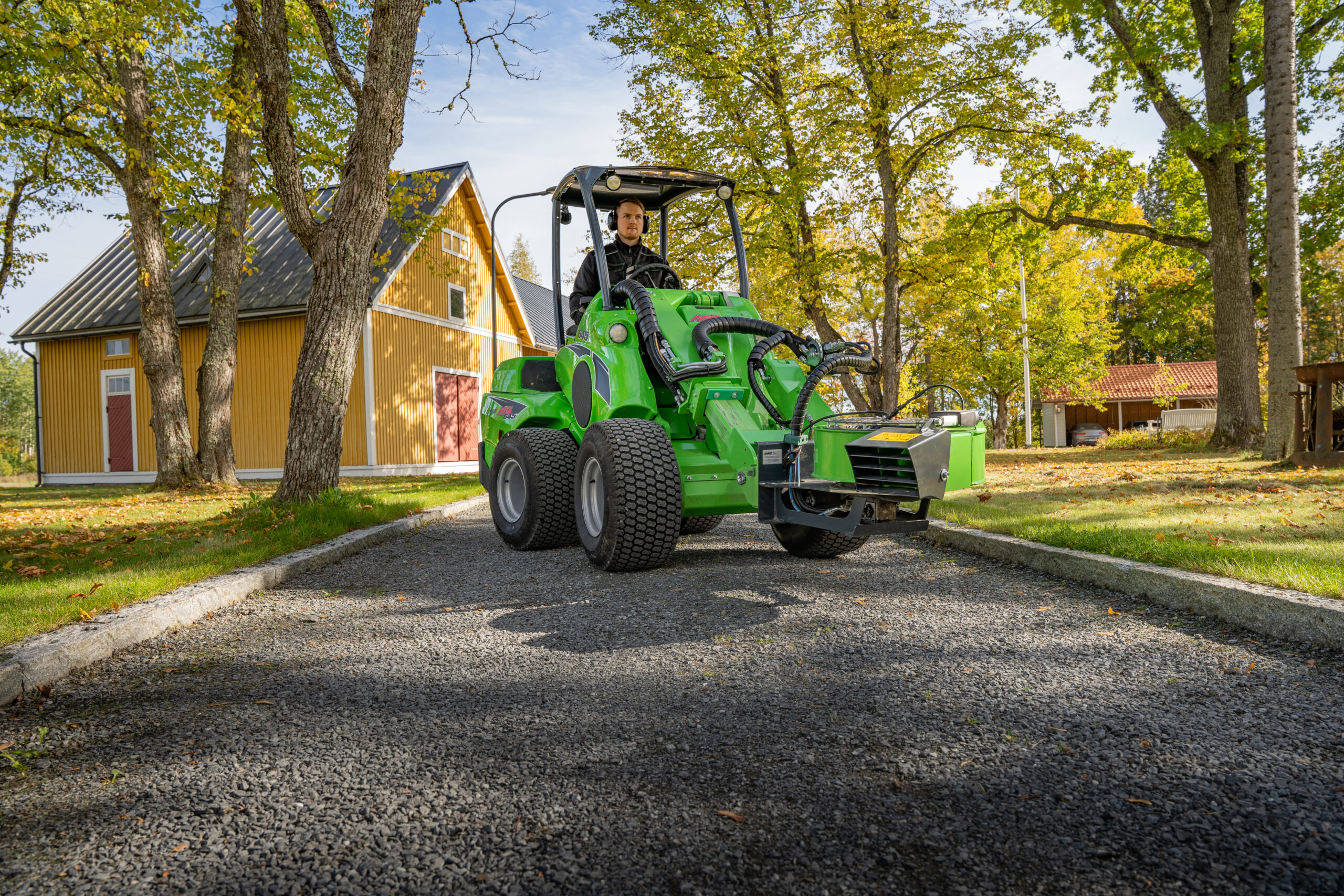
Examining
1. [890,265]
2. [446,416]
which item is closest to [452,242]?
[446,416]

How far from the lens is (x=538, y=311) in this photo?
113 ft

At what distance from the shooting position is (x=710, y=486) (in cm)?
507

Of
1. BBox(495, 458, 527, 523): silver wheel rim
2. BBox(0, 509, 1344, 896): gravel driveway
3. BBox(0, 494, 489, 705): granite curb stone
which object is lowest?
BBox(0, 509, 1344, 896): gravel driveway

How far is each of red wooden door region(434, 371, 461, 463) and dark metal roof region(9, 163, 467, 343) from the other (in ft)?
11.8

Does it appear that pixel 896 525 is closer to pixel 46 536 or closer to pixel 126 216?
pixel 46 536

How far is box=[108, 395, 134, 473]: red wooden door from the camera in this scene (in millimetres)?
21516

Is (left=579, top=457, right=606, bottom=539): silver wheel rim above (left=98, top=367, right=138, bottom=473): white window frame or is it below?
below

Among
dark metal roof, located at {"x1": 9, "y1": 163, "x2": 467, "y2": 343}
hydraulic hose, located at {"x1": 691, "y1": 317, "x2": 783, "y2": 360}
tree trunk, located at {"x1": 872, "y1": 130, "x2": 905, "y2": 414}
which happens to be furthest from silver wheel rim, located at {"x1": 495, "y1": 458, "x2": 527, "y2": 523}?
dark metal roof, located at {"x1": 9, "y1": 163, "x2": 467, "y2": 343}

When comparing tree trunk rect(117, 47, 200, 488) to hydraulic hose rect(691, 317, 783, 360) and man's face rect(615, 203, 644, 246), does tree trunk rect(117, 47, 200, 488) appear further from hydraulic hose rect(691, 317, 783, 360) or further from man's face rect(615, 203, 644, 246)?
hydraulic hose rect(691, 317, 783, 360)

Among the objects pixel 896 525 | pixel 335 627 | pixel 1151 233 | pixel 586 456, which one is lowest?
pixel 335 627

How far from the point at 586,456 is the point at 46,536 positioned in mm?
5479

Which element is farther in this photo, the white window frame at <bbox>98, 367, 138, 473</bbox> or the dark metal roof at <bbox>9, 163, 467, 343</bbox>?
the white window frame at <bbox>98, 367, 138, 473</bbox>

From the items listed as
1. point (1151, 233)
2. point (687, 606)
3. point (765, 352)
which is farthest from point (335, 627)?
point (1151, 233)

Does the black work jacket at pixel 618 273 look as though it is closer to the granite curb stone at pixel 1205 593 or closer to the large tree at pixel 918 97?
the granite curb stone at pixel 1205 593
